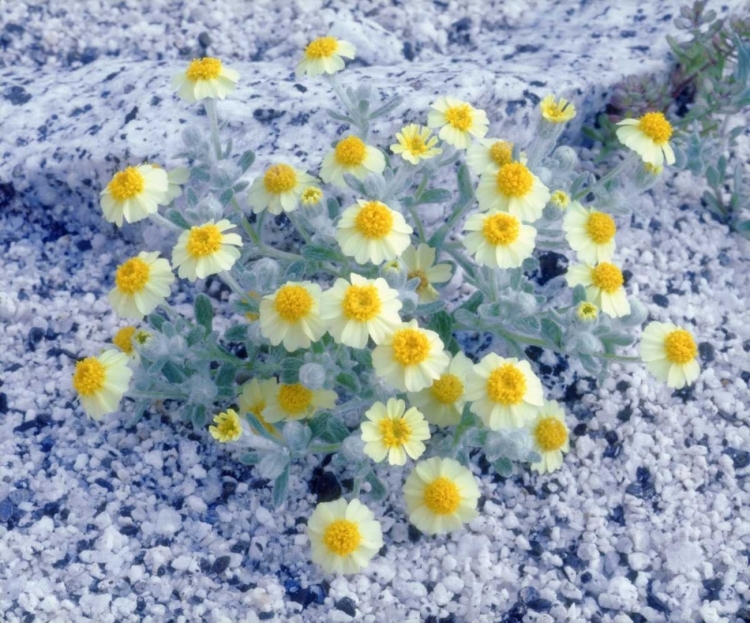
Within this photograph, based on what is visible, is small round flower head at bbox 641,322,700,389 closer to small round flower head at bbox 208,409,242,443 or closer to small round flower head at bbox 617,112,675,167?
small round flower head at bbox 617,112,675,167

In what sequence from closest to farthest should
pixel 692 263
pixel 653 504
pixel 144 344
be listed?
pixel 144 344 → pixel 653 504 → pixel 692 263

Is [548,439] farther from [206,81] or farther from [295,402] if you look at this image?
[206,81]

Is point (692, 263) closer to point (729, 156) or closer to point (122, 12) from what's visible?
point (729, 156)

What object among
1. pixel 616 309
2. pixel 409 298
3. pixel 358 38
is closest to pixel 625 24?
pixel 358 38

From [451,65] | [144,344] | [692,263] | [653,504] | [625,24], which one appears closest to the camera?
[144,344]

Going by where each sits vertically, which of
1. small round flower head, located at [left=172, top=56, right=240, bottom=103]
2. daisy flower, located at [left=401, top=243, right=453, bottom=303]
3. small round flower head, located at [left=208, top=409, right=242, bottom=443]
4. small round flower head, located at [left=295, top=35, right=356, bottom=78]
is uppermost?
small round flower head, located at [left=295, top=35, right=356, bottom=78]

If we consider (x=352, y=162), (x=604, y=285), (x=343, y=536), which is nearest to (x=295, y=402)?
(x=343, y=536)

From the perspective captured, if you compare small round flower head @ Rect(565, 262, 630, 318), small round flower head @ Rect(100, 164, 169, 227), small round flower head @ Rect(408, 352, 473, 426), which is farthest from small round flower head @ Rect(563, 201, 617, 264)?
small round flower head @ Rect(100, 164, 169, 227)
